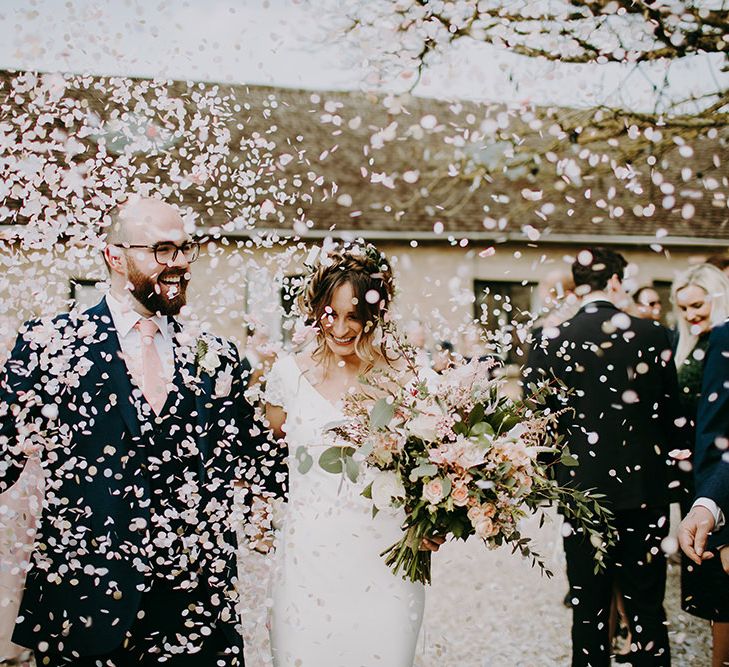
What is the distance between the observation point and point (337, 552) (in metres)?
3.07

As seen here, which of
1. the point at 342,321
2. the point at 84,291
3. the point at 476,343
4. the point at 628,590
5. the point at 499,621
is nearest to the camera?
the point at 476,343

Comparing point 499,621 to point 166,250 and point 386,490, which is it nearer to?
point 386,490

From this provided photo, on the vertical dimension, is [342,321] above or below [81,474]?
above

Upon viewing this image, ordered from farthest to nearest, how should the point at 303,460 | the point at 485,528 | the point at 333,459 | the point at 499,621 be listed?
the point at 499,621
the point at 303,460
the point at 333,459
the point at 485,528

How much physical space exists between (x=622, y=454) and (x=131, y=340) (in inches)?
104

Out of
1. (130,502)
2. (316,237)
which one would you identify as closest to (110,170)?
(130,502)

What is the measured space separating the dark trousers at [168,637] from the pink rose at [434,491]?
0.91 metres

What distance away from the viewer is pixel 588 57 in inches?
203

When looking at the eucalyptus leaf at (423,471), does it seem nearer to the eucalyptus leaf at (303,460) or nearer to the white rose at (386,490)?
the white rose at (386,490)

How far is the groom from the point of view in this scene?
270 centimetres

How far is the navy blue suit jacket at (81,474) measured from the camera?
268cm

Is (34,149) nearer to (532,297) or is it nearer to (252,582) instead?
(252,582)

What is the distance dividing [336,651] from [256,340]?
126 centimetres

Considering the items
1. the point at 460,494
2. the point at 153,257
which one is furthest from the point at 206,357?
the point at 460,494
